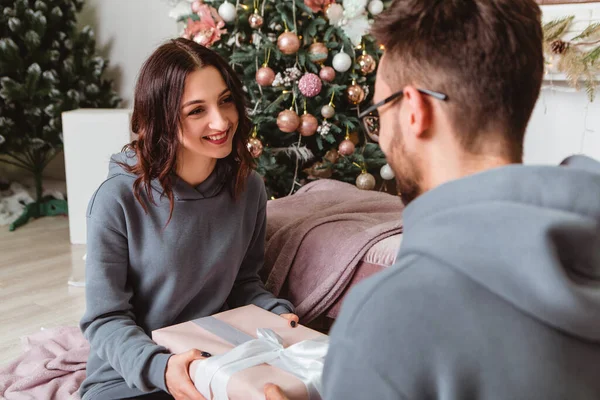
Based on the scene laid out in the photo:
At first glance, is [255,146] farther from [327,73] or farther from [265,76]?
[327,73]

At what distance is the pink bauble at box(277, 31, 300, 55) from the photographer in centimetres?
262

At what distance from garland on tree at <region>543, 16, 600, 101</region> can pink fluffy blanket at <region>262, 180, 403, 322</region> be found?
3.91ft

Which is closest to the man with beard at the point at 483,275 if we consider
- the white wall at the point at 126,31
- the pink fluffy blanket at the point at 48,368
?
the pink fluffy blanket at the point at 48,368

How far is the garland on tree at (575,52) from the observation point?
2.61 metres

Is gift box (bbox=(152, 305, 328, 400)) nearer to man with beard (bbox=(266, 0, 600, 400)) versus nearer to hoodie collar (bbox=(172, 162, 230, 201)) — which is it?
hoodie collar (bbox=(172, 162, 230, 201))

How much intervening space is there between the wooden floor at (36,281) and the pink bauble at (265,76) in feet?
3.94

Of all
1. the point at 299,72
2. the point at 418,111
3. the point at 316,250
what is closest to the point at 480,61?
the point at 418,111

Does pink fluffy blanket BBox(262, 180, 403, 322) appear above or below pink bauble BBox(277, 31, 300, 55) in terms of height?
below

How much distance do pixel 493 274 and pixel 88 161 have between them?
307 centimetres

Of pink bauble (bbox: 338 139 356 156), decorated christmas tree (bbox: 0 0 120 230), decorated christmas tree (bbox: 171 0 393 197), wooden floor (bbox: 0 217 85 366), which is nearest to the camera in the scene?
wooden floor (bbox: 0 217 85 366)

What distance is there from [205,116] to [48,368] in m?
1.00

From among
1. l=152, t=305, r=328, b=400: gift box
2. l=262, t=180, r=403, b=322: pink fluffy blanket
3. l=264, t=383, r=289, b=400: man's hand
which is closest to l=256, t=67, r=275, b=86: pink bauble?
l=262, t=180, r=403, b=322: pink fluffy blanket

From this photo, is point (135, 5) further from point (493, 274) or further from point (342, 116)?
point (493, 274)

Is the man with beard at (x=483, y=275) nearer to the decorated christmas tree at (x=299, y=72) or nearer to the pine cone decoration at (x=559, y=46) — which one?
the decorated christmas tree at (x=299, y=72)
